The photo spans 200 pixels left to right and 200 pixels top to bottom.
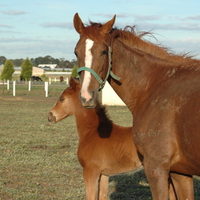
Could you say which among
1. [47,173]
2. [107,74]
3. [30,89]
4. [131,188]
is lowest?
[30,89]

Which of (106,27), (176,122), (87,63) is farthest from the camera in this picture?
(106,27)

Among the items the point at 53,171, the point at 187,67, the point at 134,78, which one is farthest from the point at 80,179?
the point at 187,67

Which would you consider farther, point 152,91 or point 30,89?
point 30,89

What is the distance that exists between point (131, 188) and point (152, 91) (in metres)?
2.91

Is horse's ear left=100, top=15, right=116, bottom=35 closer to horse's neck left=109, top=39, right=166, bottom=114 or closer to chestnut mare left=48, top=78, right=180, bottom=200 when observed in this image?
horse's neck left=109, top=39, right=166, bottom=114

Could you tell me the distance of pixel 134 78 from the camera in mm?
3564

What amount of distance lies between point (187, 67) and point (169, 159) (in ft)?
3.03

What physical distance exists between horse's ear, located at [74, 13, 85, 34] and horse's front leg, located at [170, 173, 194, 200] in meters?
1.70

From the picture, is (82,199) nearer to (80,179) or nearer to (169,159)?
(80,179)

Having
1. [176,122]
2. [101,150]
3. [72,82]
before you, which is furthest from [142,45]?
[72,82]

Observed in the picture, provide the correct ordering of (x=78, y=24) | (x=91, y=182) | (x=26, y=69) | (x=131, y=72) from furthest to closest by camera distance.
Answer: (x=26, y=69)
(x=91, y=182)
(x=131, y=72)
(x=78, y=24)

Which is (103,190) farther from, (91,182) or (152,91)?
(152,91)

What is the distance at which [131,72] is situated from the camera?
356cm

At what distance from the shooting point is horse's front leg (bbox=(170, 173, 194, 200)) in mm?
3367
